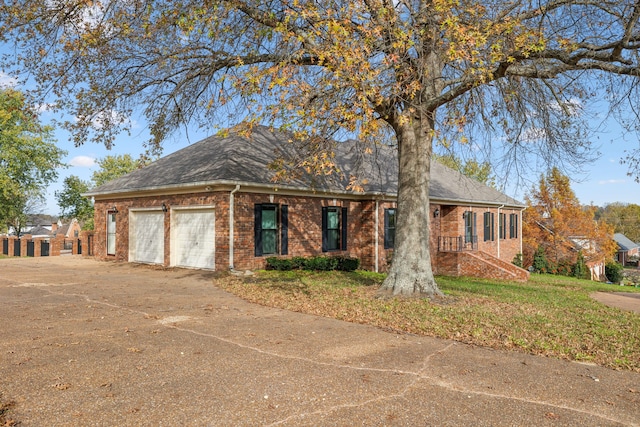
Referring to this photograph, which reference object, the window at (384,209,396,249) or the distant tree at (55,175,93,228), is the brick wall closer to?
the window at (384,209,396,249)

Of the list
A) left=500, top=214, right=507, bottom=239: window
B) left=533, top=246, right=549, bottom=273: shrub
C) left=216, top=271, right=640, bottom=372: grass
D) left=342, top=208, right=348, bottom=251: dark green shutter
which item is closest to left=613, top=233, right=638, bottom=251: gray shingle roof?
left=533, top=246, right=549, bottom=273: shrub

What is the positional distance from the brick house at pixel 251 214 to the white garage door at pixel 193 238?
3 cm

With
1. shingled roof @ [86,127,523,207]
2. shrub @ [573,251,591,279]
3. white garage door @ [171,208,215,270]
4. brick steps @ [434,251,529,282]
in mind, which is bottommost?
shrub @ [573,251,591,279]

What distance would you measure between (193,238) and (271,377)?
1155 cm

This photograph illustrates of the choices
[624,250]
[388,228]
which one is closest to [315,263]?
[388,228]

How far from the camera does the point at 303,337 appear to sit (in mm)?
6672

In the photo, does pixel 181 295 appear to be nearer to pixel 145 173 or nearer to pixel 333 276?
pixel 333 276

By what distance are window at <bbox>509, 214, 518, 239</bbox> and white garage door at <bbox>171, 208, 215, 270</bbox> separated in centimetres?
2196

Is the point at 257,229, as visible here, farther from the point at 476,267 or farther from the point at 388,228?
the point at 476,267

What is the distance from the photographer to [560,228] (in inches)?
1212

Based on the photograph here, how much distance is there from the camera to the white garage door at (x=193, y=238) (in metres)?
14.9

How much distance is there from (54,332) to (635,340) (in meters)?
8.74

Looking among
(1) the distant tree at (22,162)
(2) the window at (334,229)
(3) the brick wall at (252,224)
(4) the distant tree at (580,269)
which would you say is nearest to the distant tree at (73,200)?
(1) the distant tree at (22,162)

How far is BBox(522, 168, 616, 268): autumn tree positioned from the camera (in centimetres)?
3062
